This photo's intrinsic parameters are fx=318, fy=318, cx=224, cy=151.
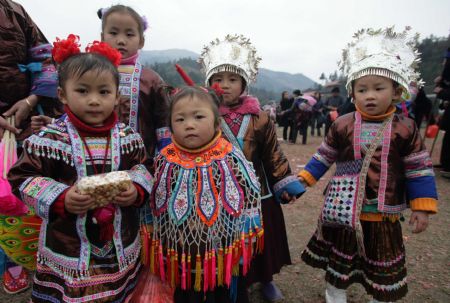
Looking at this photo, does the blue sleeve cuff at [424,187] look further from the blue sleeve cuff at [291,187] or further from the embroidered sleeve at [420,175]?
the blue sleeve cuff at [291,187]

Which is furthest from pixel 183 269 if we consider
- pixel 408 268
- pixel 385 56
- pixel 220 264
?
pixel 408 268

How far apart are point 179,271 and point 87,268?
0.50m

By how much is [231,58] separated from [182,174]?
45.4 inches

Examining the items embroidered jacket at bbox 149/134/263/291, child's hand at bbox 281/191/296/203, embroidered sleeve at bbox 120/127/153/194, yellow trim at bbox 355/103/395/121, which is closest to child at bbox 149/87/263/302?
embroidered jacket at bbox 149/134/263/291

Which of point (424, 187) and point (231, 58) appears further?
point (231, 58)

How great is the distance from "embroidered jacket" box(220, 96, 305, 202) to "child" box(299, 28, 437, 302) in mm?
357

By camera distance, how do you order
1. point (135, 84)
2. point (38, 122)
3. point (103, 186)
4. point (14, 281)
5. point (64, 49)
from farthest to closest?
point (14, 281) < point (135, 84) < point (38, 122) < point (64, 49) < point (103, 186)

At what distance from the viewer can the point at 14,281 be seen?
2.60 meters

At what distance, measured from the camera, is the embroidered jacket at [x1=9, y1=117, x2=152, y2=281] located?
1.57 metres

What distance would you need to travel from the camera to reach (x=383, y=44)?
87.3 inches

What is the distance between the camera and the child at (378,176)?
2.09 meters

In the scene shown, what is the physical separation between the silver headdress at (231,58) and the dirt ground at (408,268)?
6.17ft

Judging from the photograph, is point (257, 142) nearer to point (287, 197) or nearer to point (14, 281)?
point (287, 197)

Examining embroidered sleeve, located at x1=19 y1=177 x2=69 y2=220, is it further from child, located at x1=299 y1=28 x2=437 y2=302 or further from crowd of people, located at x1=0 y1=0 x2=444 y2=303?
child, located at x1=299 y1=28 x2=437 y2=302
